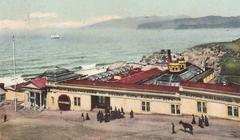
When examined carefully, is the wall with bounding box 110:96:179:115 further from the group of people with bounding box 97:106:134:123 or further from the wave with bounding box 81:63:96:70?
the wave with bounding box 81:63:96:70

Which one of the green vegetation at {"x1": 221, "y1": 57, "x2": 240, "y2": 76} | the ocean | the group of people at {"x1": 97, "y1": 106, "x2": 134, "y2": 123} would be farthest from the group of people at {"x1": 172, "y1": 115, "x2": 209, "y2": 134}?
the ocean

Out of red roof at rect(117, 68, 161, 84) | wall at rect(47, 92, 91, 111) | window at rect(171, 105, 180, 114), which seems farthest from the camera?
wall at rect(47, 92, 91, 111)

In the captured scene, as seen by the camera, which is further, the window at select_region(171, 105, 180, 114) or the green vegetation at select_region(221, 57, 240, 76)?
the window at select_region(171, 105, 180, 114)

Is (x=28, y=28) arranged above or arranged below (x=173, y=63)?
above

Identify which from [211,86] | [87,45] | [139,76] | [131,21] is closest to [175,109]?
[211,86]

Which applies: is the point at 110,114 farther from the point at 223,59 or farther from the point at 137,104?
the point at 223,59

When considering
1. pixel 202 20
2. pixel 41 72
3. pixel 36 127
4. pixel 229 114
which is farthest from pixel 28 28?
pixel 229 114

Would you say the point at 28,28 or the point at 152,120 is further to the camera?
the point at 28,28

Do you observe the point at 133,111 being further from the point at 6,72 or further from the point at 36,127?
the point at 6,72

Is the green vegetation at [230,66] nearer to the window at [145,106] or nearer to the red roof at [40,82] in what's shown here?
the window at [145,106]
